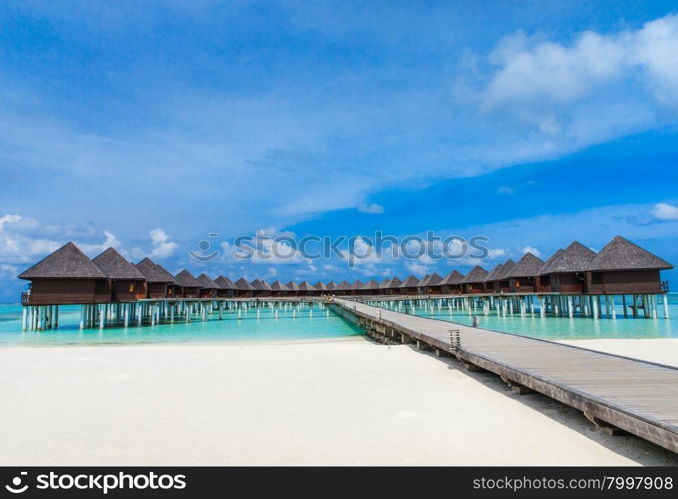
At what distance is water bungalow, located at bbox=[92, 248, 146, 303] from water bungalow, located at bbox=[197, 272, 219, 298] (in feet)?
49.9

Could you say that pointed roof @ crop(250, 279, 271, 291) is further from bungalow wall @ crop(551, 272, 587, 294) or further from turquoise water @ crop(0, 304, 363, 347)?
bungalow wall @ crop(551, 272, 587, 294)

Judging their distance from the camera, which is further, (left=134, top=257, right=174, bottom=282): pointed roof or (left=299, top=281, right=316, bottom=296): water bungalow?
(left=299, top=281, right=316, bottom=296): water bungalow

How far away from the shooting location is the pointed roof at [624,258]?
2609 cm

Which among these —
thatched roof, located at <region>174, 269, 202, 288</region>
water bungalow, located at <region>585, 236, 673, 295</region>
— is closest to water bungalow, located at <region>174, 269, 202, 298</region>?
thatched roof, located at <region>174, 269, 202, 288</region>

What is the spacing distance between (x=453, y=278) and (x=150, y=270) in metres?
31.7

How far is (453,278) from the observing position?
160ft

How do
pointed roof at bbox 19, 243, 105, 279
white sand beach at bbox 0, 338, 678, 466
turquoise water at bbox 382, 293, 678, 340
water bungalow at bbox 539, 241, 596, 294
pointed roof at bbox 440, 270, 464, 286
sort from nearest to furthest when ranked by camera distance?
white sand beach at bbox 0, 338, 678, 466, turquoise water at bbox 382, 293, 678, 340, pointed roof at bbox 19, 243, 105, 279, water bungalow at bbox 539, 241, 596, 294, pointed roof at bbox 440, 270, 464, 286

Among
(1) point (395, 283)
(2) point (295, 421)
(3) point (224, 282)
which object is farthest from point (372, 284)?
(2) point (295, 421)

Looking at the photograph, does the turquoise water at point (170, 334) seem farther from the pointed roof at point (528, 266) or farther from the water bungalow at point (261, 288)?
the water bungalow at point (261, 288)

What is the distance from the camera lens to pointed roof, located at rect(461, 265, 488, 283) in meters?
44.2

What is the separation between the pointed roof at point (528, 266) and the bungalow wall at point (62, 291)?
3018cm
